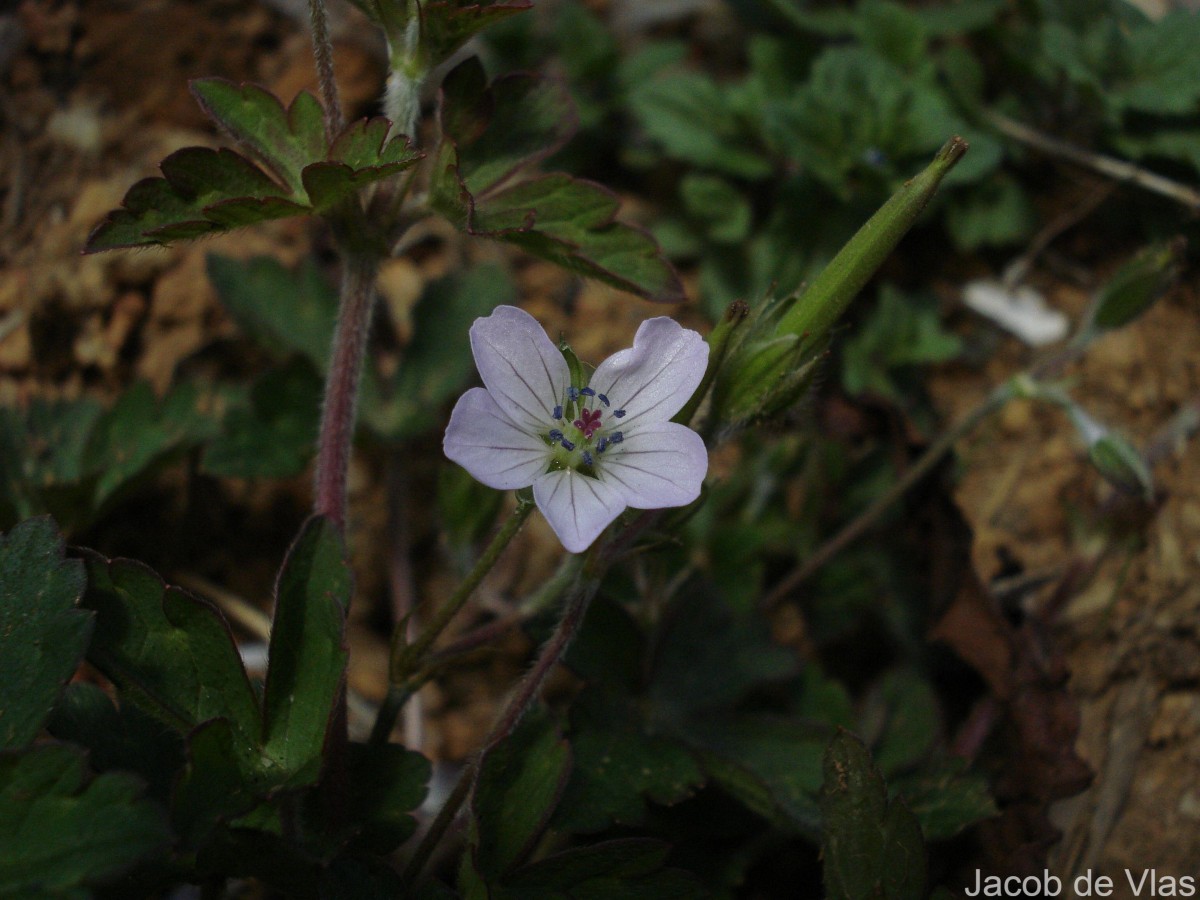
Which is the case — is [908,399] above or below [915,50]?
below

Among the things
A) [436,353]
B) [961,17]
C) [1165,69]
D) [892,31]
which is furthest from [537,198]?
[1165,69]

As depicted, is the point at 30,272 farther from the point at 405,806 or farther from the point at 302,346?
the point at 405,806

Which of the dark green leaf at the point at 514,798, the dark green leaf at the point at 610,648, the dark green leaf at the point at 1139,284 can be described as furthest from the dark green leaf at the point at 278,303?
the dark green leaf at the point at 1139,284

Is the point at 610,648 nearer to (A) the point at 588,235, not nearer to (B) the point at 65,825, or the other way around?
(A) the point at 588,235

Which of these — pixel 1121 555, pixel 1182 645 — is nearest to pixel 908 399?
pixel 1121 555

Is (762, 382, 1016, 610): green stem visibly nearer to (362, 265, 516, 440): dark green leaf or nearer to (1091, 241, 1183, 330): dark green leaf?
(1091, 241, 1183, 330): dark green leaf

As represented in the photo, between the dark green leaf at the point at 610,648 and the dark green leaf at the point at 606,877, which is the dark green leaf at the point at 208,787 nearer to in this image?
the dark green leaf at the point at 606,877

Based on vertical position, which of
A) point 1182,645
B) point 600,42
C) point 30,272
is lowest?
point 1182,645
